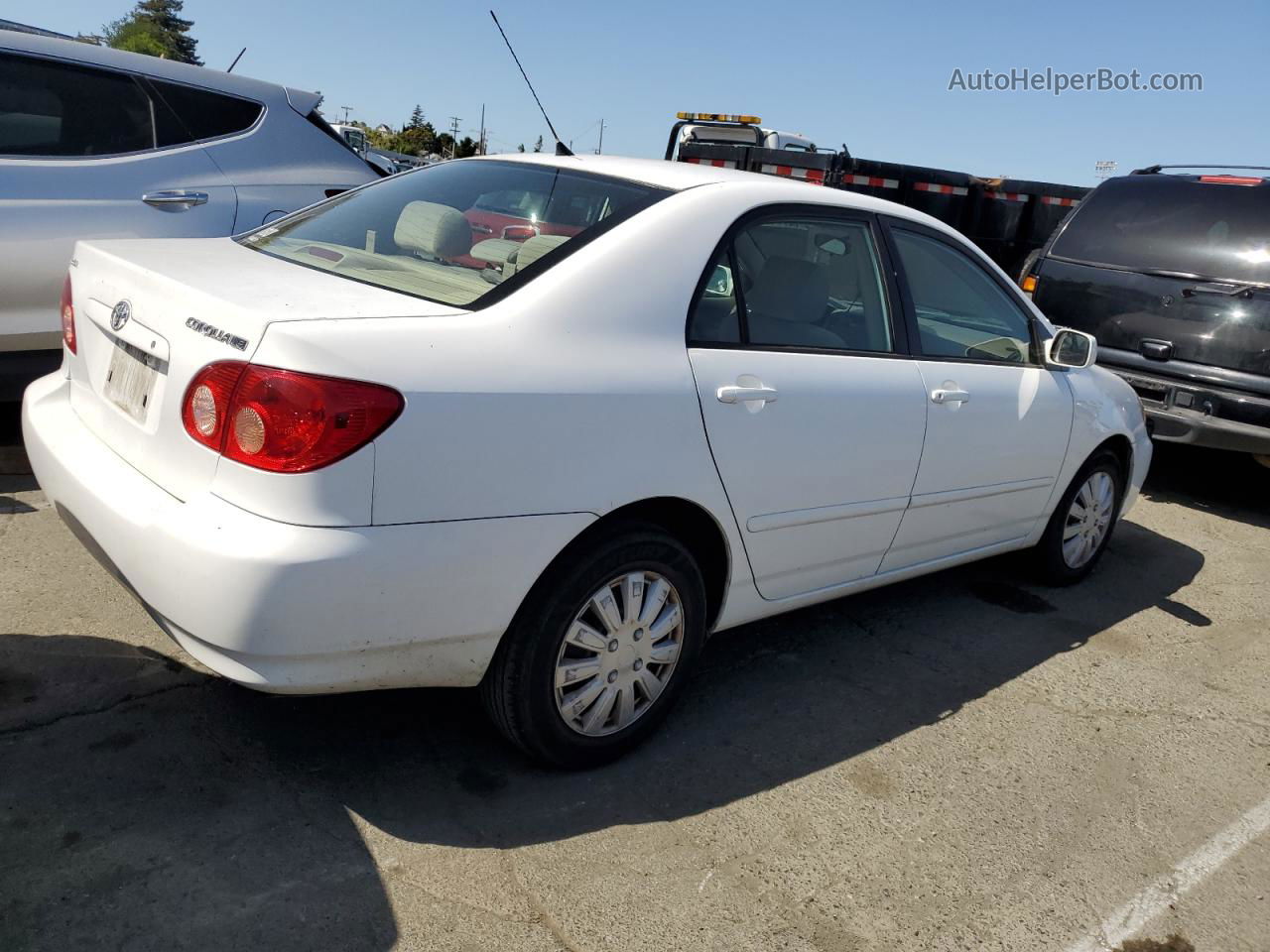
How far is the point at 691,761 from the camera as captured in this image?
10.1 feet

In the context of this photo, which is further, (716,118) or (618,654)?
(716,118)

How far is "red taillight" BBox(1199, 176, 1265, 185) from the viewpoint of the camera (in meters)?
6.50

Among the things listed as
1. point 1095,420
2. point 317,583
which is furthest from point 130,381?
point 1095,420

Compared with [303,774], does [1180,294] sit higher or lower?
higher

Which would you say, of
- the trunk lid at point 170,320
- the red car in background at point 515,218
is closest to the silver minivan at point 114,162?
the trunk lid at point 170,320

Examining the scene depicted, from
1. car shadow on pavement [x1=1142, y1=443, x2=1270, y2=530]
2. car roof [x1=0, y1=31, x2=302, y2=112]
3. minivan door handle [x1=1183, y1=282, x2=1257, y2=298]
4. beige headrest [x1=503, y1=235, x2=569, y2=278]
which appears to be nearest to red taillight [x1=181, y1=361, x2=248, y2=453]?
beige headrest [x1=503, y1=235, x2=569, y2=278]

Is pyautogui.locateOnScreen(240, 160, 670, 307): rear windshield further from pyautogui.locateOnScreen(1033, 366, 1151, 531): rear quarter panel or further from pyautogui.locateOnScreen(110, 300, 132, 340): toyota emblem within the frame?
pyautogui.locateOnScreen(1033, 366, 1151, 531): rear quarter panel

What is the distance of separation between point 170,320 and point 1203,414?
5796mm

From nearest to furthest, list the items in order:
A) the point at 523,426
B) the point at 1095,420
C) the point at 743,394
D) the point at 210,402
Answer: the point at 210,402, the point at 523,426, the point at 743,394, the point at 1095,420

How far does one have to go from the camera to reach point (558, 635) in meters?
2.66

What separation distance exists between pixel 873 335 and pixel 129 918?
2661mm

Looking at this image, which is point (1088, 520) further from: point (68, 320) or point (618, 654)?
point (68, 320)

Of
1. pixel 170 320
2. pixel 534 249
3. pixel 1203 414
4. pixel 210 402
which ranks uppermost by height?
pixel 534 249

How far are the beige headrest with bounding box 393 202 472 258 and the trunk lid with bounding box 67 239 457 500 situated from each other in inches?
14.0
